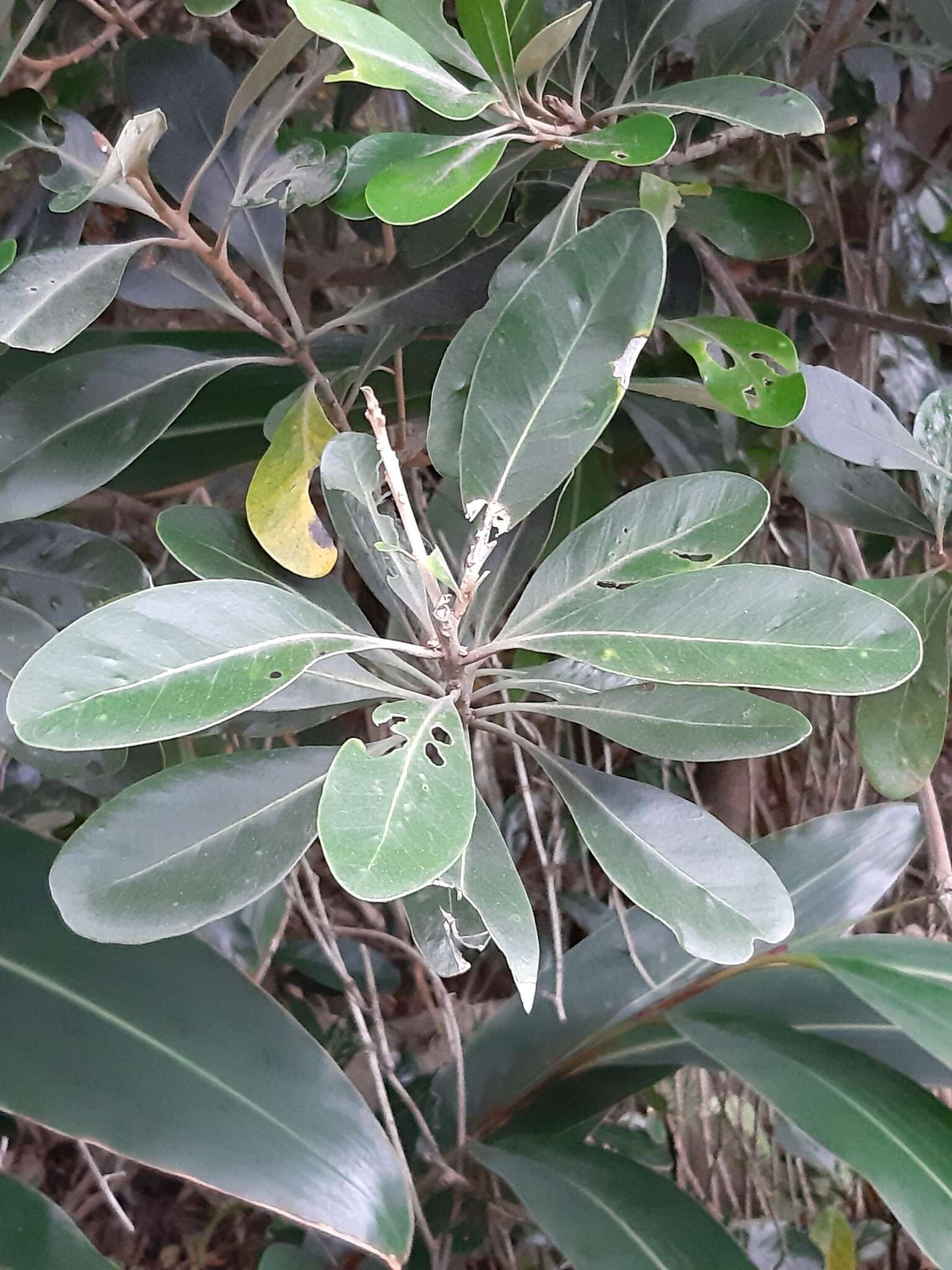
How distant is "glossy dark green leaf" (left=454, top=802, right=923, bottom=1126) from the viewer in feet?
2.33

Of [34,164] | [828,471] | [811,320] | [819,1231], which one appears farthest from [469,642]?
[819,1231]

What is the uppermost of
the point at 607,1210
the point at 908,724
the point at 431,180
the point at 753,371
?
the point at 431,180

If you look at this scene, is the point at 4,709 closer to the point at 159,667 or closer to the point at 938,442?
the point at 159,667

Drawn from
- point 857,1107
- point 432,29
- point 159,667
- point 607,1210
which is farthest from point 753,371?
point 607,1210

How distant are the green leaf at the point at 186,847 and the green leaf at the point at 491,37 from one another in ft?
1.17

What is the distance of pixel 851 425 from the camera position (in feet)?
1.77

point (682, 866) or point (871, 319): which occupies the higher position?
point (871, 319)

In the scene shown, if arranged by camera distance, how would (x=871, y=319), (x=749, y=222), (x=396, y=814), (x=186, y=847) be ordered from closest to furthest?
(x=396, y=814) < (x=186, y=847) < (x=749, y=222) < (x=871, y=319)

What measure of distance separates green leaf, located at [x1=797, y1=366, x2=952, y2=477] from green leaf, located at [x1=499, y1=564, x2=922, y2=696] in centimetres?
22

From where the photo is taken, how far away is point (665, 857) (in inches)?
15.9

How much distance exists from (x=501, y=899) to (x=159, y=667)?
0.62ft

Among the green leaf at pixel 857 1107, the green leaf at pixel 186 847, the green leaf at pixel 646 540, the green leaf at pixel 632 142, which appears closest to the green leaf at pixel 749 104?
the green leaf at pixel 632 142

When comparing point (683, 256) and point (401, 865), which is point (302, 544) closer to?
point (401, 865)

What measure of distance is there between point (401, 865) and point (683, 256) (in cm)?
51
